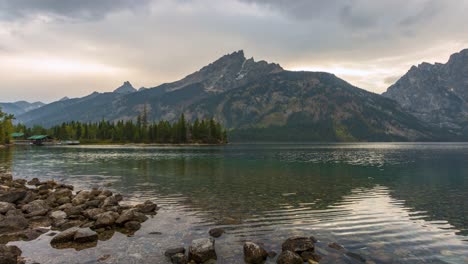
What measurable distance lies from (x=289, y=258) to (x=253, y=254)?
93.3 inches

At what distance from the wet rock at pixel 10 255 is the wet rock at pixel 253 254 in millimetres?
14694

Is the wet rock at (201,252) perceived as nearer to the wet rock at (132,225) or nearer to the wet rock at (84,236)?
the wet rock at (84,236)

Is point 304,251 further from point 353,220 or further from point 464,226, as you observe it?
point 464,226

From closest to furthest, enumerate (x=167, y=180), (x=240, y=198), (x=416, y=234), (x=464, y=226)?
(x=416, y=234) → (x=464, y=226) → (x=240, y=198) → (x=167, y=180)

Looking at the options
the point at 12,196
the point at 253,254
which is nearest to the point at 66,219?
the point at 12,196

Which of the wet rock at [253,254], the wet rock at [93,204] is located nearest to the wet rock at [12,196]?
the wet rock at [93,204]

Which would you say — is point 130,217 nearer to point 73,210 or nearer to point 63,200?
point 73,210

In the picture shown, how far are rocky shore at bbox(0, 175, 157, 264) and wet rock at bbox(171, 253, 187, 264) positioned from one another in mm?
7258

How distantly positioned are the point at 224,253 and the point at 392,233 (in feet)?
51.5

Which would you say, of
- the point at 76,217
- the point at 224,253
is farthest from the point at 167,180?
the point at 224,253

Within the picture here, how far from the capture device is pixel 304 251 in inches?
886

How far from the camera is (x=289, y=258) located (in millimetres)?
20766

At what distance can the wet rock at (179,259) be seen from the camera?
68.6 feet

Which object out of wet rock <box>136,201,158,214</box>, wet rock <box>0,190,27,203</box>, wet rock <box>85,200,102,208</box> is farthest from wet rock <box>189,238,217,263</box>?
wet rock <box>0,190,27,203</box>
